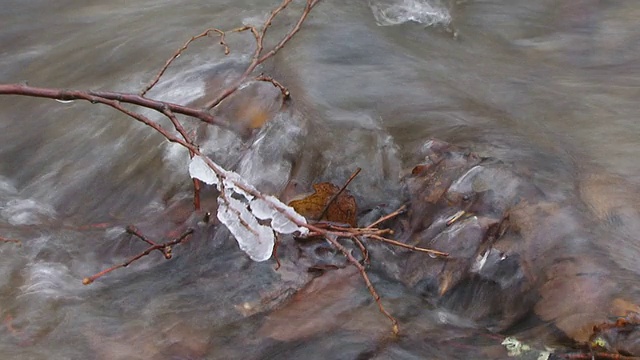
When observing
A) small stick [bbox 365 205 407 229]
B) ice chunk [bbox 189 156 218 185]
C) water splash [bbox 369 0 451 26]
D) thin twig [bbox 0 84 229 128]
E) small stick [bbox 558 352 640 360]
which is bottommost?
small stick [bbox 558 352 640 360]

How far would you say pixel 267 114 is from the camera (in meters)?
3.83

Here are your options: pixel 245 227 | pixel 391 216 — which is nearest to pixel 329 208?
pixel 391 216

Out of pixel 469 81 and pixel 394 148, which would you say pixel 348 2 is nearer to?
pixel 469 81

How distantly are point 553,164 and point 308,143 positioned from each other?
106 cm

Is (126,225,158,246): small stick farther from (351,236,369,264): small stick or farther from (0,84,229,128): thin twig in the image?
(351,236,369,264): small stick

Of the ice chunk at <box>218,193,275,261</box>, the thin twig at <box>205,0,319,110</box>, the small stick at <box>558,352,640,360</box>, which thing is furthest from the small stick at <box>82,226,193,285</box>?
the small stick at <box>558,352,640,360</box>

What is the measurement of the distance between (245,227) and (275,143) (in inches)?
37.0

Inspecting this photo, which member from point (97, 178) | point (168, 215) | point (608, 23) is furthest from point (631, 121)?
point (97, 178)

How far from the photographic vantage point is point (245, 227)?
2832mm

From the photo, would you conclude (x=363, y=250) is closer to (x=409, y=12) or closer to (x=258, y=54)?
(x=258, y=54)

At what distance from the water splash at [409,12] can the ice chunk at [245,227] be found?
95.7 inches

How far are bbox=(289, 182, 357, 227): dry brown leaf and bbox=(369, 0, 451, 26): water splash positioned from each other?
6.41 ft

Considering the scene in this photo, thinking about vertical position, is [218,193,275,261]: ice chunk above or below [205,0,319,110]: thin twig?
below

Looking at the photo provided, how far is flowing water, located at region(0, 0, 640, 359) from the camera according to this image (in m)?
2.92
